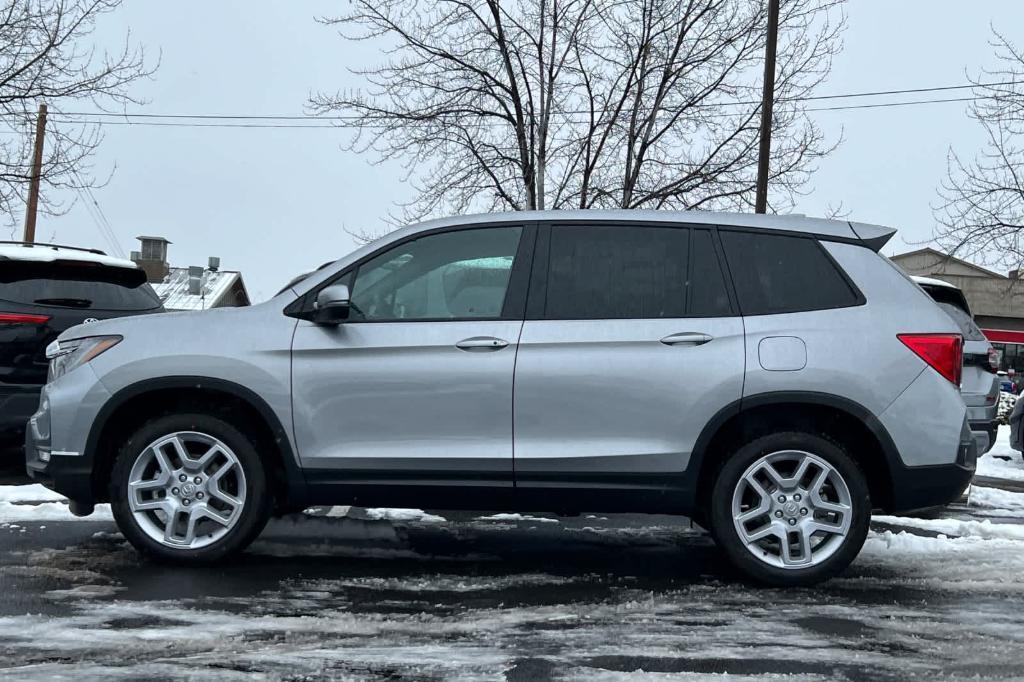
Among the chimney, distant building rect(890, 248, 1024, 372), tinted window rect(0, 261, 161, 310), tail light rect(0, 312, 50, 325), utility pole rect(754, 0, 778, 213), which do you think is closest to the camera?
tail light rect(0, 312, 50, 325)

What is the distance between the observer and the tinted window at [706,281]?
5.25 meters

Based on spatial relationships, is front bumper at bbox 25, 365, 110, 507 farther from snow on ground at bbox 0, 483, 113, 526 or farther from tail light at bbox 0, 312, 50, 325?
tail light at bbox 0, 312, 50, 325

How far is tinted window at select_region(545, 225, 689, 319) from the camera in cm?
528

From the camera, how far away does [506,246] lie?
547cm

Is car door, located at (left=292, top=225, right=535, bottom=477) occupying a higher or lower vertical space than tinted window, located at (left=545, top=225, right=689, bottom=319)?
lower

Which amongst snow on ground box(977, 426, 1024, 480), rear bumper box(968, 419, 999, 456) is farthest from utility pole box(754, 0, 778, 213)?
rear bumper box(968, 419, 999, 456)

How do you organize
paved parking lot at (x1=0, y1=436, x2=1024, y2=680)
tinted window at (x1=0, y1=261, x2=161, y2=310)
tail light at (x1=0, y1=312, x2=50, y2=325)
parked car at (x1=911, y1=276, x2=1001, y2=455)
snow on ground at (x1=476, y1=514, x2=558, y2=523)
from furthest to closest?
parked car at (x1=911, y1=276, x2=1001, y2=455), tinted window at (x1=0, y1=261, x2=161, y2=310), tail light at (x1=0, y1=312, x2=50, y2=325), snow on ground at (x1=476, y1=514, x2=558, y2=523), paved parking lot at (x1=0, y1=436, x2=1024, y2=680)

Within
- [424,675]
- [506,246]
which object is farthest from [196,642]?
[506,246]

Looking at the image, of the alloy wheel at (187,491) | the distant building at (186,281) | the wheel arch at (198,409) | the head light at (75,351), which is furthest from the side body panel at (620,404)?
the distant building at (186,281)

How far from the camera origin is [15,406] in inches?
308

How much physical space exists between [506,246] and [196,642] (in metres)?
2.44

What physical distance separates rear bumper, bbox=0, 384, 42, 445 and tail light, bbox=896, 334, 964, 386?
235 inches

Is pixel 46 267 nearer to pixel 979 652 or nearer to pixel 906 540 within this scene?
pixel 906 540

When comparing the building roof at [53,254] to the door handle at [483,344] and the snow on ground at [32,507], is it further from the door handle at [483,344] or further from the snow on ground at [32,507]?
the door handle at [483,344]
